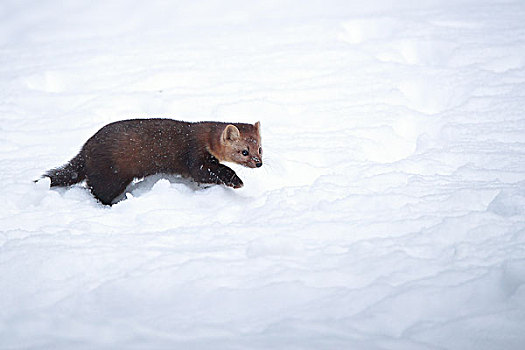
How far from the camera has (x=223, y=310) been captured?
257cm

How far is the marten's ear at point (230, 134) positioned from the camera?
172 inches

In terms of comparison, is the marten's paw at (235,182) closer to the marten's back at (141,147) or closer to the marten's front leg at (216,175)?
the marten's front leg at (216,175)

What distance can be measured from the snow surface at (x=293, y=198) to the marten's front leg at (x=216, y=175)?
0.51 feet

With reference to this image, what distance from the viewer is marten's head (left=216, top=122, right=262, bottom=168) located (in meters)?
4.39

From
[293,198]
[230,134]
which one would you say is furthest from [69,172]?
[293,198]

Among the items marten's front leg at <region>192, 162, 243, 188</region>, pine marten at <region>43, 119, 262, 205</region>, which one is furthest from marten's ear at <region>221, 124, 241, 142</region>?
marten's front leg at <region>192, 162, 243, 188</region>

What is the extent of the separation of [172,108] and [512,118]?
11.5 feet

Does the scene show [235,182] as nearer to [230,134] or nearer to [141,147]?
[230,134]

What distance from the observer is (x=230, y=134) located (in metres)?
4.42

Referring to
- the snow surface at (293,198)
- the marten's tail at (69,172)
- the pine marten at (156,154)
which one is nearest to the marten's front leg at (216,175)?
the pine marten at (156,154)

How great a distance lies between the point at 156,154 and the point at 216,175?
52 cm

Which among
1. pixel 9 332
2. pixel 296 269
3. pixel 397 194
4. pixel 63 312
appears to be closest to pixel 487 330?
pixel 296 269

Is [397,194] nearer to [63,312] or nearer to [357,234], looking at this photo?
[357,234]

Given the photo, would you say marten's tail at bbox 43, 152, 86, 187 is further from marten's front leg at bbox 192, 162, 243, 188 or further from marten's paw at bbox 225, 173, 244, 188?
marten's paw at bbox 225, 173, 244, 188
